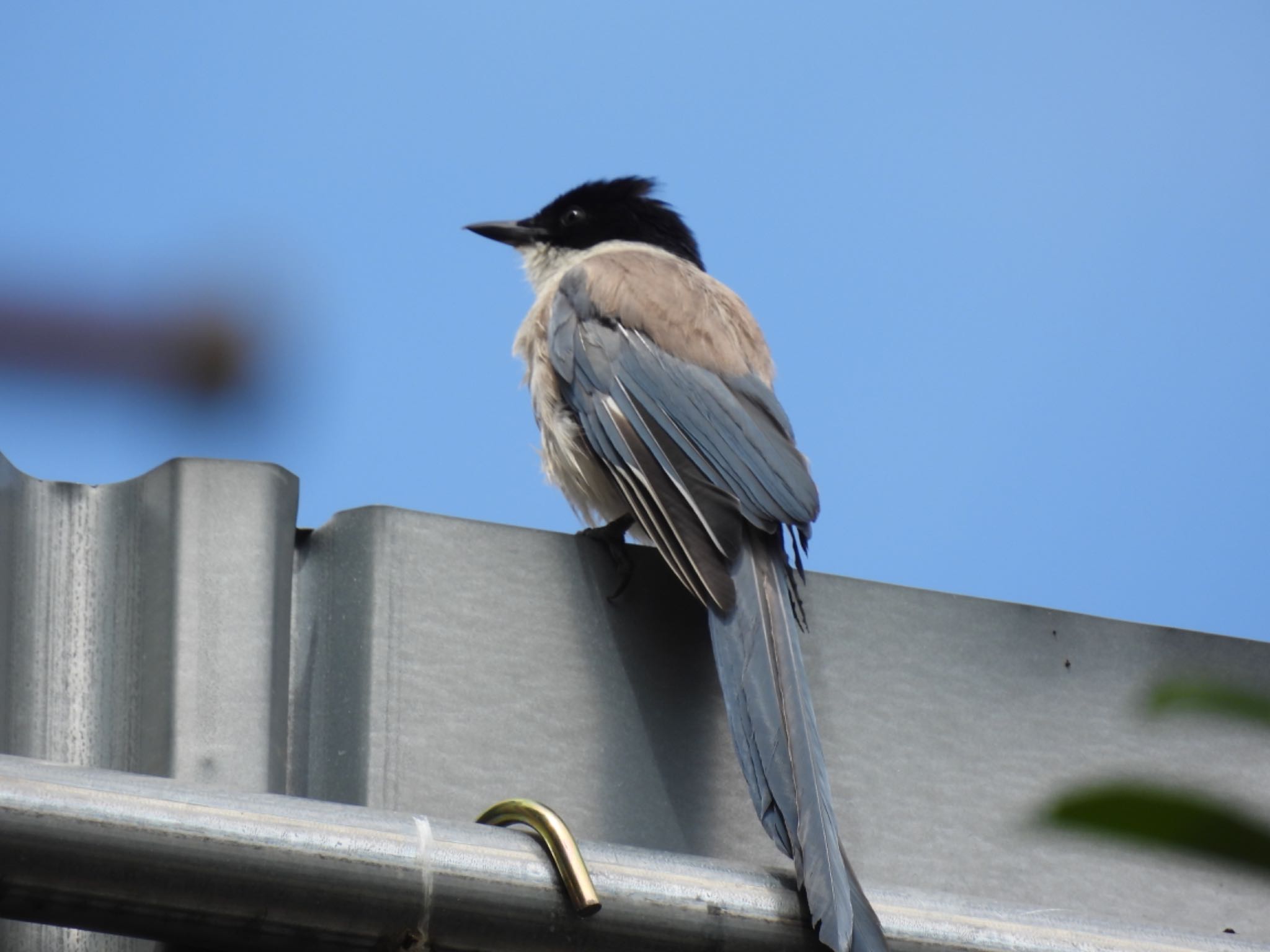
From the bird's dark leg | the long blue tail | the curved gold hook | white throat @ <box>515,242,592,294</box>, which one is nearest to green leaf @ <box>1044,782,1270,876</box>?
the curved gold hook

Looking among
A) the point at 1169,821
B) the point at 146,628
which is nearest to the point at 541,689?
the point at 146,628

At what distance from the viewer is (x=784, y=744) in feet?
7.70

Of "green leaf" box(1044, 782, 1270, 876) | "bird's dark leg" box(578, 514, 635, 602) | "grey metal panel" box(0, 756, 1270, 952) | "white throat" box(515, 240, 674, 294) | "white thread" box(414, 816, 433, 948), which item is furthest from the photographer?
"white throat" box(515, 240, 674, 294)

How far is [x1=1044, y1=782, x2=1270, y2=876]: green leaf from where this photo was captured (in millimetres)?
999

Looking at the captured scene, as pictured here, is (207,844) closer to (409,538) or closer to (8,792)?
(8,792)

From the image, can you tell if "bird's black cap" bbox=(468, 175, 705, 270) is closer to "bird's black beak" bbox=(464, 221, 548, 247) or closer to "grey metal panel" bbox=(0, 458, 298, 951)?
"bird's black beak" bbox=(464, 221, 548, 247)

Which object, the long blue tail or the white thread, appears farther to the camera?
the long blue tail

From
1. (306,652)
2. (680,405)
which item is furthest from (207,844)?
(680,405)

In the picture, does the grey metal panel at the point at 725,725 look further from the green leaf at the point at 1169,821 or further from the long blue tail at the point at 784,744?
the green leaf at the point at 1169,821

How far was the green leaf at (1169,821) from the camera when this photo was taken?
1.00 meters

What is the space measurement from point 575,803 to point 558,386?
6.86 ft

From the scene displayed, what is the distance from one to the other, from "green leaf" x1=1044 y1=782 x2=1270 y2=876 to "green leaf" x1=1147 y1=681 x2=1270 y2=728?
0.05 m

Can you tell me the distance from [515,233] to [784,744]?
11.3ft

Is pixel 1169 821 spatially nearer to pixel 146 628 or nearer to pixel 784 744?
pixel 146 628
